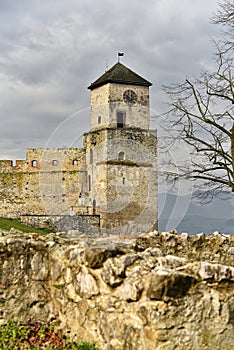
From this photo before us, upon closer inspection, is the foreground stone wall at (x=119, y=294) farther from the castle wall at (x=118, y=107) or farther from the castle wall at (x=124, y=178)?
the castle wall at (x=118, y=107)

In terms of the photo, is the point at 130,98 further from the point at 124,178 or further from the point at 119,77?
the point at 124,178

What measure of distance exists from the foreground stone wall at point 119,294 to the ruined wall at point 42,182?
39.8 meters

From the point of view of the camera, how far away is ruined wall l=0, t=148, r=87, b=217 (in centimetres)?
4774

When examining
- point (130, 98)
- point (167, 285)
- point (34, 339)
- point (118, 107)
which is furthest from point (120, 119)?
point (167, 285)

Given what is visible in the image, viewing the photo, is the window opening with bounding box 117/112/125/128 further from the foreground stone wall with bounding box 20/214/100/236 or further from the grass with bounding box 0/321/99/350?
the grass with bounding box 0/321/99/350

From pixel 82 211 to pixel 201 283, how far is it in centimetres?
4017

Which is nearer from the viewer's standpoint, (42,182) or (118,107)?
(118,107)

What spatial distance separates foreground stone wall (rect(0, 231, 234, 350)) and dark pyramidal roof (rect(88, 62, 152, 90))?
3848cm

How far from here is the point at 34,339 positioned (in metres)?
6.96

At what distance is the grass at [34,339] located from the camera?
22.0 feet

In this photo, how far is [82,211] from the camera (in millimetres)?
45812

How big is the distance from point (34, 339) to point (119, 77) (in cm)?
4028

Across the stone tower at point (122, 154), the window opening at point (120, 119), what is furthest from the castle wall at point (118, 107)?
the window opening at point (120, 119)

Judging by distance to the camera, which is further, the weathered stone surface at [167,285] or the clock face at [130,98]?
the clock face at [130,98]
